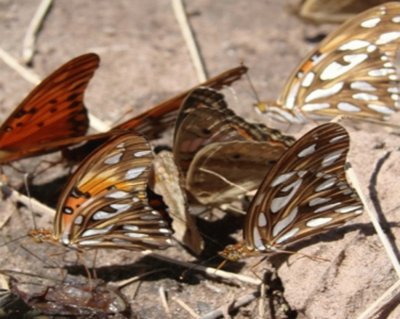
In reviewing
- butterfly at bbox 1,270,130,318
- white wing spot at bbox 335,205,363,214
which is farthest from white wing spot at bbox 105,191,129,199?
white wing spot at bbox 335,205,363,214

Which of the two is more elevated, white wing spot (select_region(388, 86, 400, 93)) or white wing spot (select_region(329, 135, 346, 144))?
white wing spot (select_region(329, 135, 346, 144))

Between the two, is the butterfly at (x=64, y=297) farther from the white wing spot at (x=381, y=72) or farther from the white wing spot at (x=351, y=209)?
the white wing spot at (x=381, y=72)

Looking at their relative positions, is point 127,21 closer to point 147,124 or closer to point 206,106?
point 147,124

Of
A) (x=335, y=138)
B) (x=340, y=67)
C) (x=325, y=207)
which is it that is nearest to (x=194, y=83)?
(x=340, y=67)

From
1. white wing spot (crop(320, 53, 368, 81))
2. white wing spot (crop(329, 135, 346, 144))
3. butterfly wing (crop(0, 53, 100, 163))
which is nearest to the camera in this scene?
white wing spot (crop(329, 135, 346, 144))

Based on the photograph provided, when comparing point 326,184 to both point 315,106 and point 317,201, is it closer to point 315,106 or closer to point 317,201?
point 317,201

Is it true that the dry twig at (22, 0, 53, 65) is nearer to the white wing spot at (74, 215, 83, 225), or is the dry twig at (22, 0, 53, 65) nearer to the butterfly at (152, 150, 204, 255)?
the butterfly at (152, 150, 204, 255)
